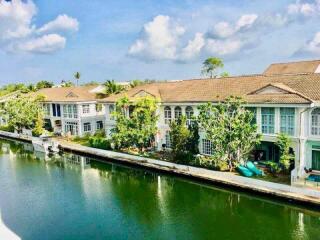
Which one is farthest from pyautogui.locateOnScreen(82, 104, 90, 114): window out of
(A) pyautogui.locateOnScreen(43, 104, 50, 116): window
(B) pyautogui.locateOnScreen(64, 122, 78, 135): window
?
(A) pyautogui.locateOnScreen(43, 104, 50, 116): window

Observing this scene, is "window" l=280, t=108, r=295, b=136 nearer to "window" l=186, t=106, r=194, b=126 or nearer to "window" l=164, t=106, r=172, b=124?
"window" l=186, t=106, r=194, b=126

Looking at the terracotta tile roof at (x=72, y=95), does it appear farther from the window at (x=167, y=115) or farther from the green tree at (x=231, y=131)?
the green tree at (x=231, y=131)

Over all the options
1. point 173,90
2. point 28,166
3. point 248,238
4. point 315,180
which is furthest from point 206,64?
point 248,238

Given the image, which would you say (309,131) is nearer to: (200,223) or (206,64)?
(200,223)

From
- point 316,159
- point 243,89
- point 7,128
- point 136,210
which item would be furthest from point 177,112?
point 7,128

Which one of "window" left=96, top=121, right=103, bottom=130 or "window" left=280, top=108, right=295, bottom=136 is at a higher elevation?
"window" left=280, top=108, right=295, bottom=136

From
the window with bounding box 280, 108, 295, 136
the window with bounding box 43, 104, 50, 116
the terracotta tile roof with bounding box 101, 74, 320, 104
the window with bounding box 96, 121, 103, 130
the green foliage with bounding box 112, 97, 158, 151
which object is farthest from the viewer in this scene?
the window with bounding box 43, 104, 50, 116
